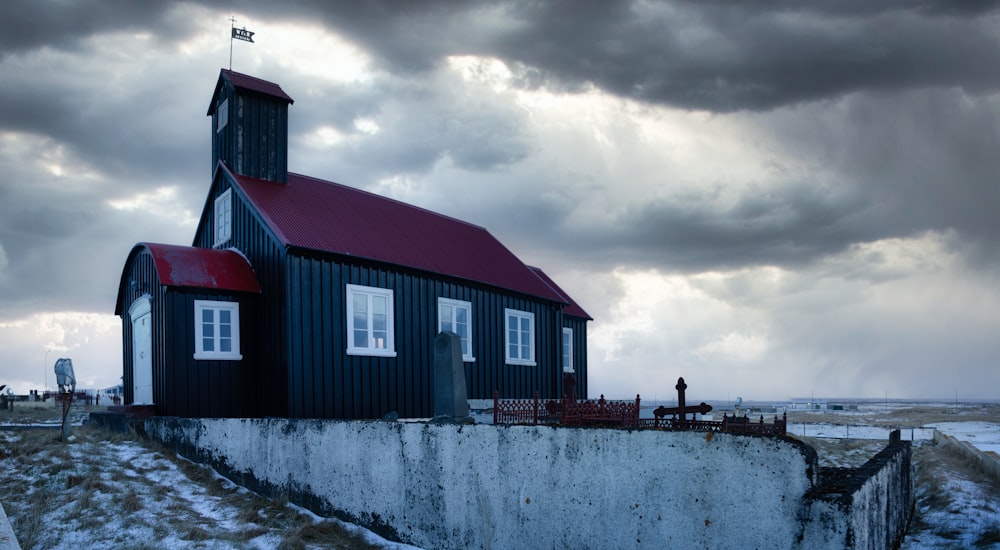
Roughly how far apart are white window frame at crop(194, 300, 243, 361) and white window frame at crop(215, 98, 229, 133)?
546 centimetres

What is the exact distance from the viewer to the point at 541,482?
956cm

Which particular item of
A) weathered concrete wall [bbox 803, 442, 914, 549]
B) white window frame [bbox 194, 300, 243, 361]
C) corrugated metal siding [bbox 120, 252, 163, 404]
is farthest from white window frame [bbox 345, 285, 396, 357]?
weathered concrete wall [bbox 803, 442, 914, 549]

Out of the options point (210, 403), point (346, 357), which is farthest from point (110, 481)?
point (346, 357)

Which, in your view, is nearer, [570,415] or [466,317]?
[570,415]

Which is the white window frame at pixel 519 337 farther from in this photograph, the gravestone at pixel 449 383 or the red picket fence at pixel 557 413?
the gravestone at pixel 449 383

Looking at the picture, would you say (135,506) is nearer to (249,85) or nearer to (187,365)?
(187,365)

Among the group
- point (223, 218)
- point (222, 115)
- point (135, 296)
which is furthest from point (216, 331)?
point (222, 115)

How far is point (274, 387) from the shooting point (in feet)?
55.3

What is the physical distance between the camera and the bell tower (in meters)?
19.7

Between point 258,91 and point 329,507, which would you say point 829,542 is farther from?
point 258,91

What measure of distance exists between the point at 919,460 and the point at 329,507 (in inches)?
694

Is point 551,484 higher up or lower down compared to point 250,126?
lower down

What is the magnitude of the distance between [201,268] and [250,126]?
181 inches

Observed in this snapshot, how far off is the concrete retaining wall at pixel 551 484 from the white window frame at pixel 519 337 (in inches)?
411
